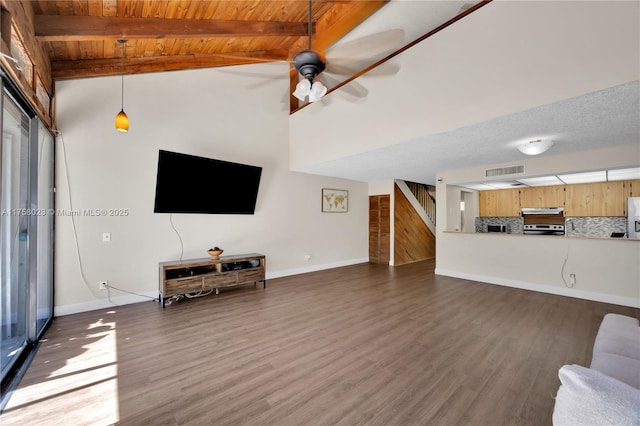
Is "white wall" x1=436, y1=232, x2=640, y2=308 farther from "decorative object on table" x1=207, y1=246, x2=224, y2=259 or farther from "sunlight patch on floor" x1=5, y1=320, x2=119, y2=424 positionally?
"sunlight patch on floor" x1=5, y1=320, x2=119, y2=424

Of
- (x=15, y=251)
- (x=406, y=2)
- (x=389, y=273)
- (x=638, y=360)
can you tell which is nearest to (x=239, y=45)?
(x=406, y=2)

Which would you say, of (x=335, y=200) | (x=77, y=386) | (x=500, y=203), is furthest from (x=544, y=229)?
(x=77, y=386)

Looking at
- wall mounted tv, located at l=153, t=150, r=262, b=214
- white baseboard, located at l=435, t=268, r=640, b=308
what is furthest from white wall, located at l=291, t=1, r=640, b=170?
white baseboard, located at l=435, t=268, r=640, b=308

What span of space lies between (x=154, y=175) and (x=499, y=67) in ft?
15.4

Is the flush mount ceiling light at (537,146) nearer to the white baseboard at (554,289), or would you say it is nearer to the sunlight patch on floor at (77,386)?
the white baseboard at (554,289)

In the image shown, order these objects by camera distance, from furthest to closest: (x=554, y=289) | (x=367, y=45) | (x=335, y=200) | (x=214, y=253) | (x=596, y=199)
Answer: (x=335, y=200) → (x=596, y=199) → (x=554, y=289) → (x=214, y=253) → (x=367, y=45)

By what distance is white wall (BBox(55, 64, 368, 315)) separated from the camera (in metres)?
3.52

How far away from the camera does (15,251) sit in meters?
2.32

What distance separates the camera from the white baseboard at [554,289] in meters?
3.79

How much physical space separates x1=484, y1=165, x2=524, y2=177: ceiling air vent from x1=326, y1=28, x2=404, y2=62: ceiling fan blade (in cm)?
334

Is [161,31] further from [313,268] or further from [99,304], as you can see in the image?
[313,268]

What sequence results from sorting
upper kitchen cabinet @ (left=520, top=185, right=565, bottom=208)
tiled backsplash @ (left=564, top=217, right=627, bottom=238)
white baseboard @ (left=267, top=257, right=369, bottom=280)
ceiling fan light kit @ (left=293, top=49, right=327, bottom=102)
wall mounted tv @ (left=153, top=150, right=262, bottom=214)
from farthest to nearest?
upper kitchen cabinet @ (left=520, top=185, right=565, bottom=208), white baseboard @ (left=267, top=257, right=369, bottom=280), tiled backsplash @ (left=564, top=217, right=627, bottom=238), wall mounted tv @ (left=153, top=150, right=262, bottom=214), ceiling fan light kit @ (left=293, top=49, right=327, bottom=102)

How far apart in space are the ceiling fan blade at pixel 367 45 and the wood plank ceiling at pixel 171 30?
1.20 metres

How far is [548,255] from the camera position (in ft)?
14.6
